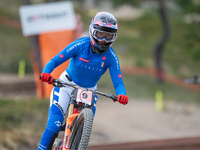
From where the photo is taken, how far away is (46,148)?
183 inches

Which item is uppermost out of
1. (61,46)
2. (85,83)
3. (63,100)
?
(61,46)

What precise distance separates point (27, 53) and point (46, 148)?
772 inches

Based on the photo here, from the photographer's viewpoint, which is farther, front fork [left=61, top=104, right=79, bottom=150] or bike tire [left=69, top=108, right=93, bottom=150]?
front fork [left=61, top=104, right=79, bottom=150]

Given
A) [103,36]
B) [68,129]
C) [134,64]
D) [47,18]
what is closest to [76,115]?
[68,129]

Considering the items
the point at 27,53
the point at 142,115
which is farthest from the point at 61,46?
the point at 27,53

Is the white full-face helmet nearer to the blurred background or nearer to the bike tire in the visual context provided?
the bike tire

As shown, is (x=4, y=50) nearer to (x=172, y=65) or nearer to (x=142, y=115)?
(x=172, y=65)

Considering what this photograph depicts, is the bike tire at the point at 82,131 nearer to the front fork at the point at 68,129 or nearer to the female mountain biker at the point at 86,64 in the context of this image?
the front fork at the point at 68,129

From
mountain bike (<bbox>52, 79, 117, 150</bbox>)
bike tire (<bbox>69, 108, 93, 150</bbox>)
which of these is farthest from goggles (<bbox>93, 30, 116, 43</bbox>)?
bike tire (<bbox>69, 108, 93, 150</bbox>)

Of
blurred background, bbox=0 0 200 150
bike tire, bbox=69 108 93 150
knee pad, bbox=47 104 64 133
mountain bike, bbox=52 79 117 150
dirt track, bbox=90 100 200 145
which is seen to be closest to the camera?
bike tire, bbox=69 108 93 150

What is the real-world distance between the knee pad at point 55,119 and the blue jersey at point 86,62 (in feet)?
1.73

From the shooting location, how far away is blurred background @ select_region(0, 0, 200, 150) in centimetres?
834

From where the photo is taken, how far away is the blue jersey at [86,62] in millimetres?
4574

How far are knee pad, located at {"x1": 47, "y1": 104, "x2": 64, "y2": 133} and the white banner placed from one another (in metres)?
5.79
